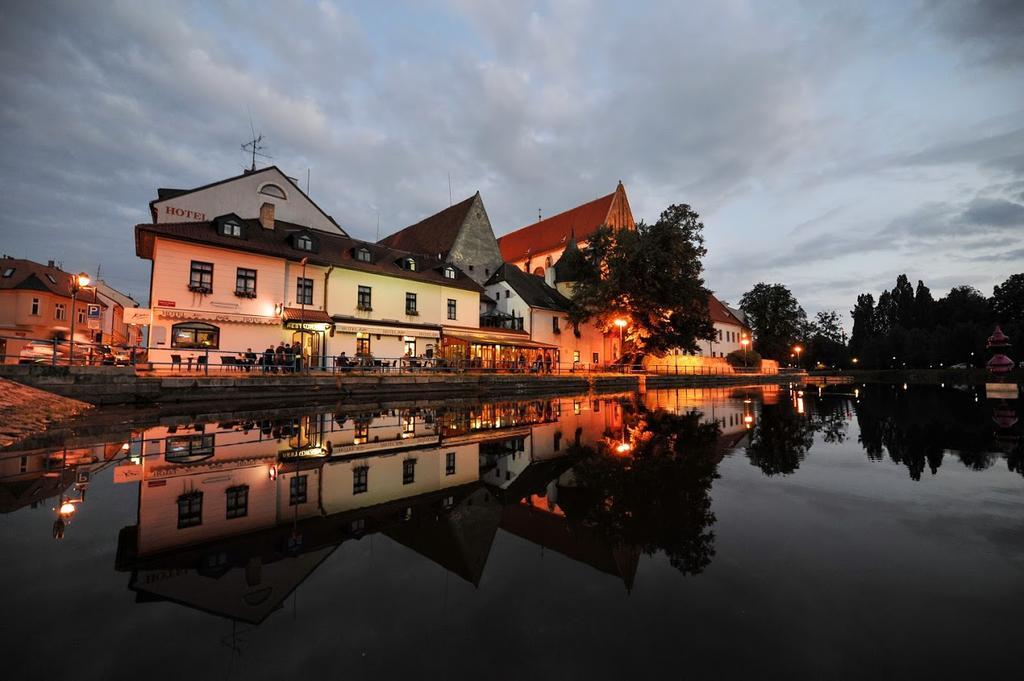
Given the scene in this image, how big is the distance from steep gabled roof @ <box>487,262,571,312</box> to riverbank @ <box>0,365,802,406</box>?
12995mm

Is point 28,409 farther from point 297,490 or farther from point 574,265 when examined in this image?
point 574,265

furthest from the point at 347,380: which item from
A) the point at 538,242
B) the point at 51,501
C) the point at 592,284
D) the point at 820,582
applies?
the point at 538,242

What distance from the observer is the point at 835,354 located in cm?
10075

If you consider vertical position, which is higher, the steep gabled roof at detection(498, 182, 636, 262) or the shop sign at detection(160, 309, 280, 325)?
the steep gabled roof at detection(498, 182, 636, 262)

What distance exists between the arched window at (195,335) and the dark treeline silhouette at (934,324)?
86.9 m

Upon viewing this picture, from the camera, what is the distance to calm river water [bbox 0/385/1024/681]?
7.31ft

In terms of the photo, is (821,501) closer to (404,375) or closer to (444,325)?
(404,375)

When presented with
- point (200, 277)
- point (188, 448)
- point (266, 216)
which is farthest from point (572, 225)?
point (188, 448)

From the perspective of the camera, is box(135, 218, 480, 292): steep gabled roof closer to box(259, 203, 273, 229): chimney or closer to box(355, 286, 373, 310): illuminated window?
box(259, 203, 273, 229): chimney

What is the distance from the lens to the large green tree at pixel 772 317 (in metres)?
68.2

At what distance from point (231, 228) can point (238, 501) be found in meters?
25.6

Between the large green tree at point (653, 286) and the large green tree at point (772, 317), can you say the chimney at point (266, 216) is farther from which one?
the large green tree at point (772, 317)

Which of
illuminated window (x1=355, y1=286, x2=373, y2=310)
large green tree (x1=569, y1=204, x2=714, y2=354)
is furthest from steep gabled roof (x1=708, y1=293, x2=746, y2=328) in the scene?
illuminated window (x1=355, y1=286, x2=373, y2=310)

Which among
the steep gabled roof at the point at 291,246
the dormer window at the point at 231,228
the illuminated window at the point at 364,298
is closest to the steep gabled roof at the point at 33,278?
the steep gabled roof at the point at 291,246
